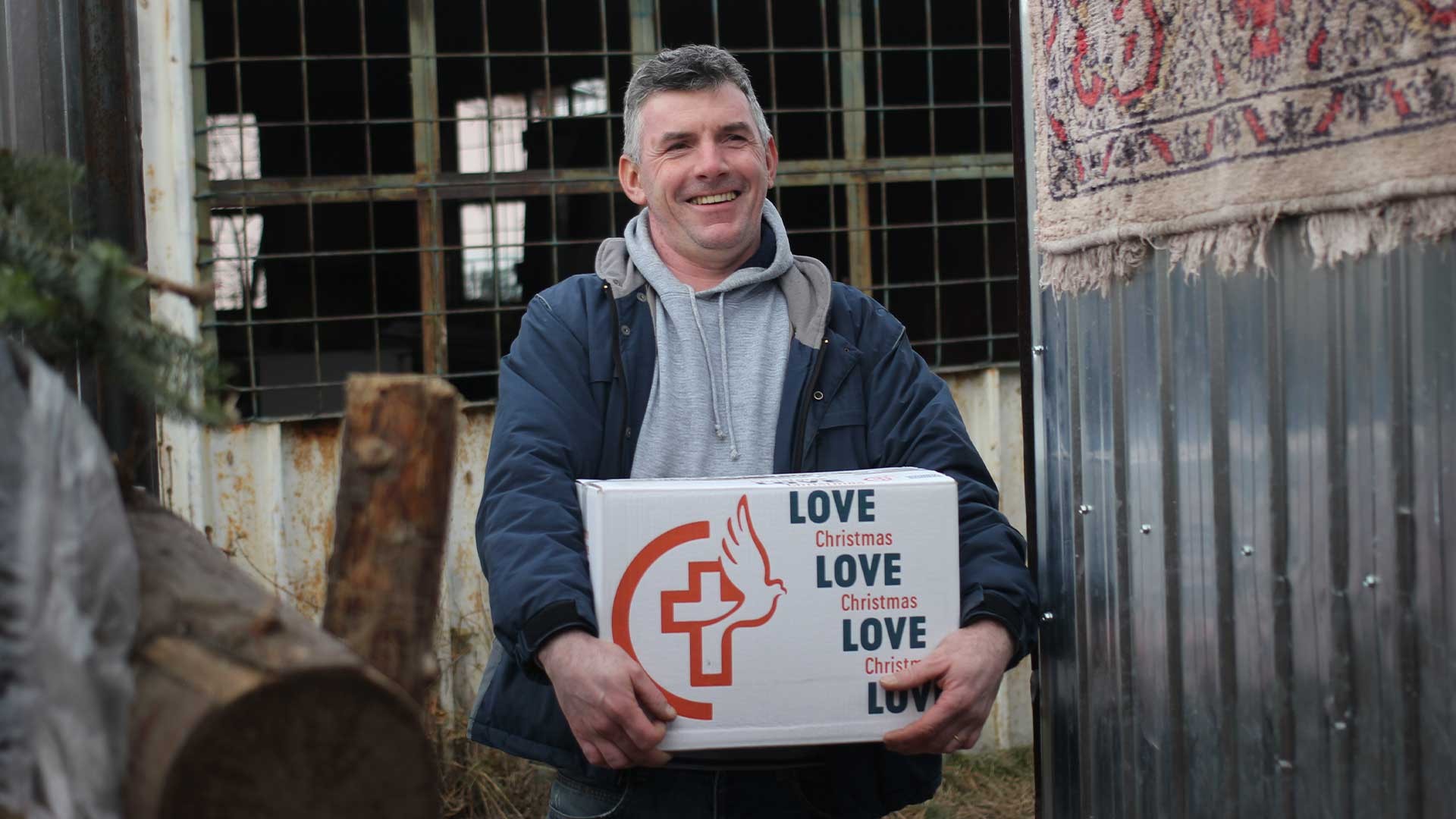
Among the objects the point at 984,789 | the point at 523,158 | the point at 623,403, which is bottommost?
the point at 984,789

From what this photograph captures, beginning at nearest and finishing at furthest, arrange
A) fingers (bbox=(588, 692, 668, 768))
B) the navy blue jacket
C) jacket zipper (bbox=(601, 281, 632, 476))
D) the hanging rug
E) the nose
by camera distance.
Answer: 1. the hanging rug
2. fingers (bbox=(588, 692, 668, 768))
3. the navy blue jacket
4. jacket zipper (bbox=(601, 281, 632, 476))
5. the nose

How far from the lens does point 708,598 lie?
214cm

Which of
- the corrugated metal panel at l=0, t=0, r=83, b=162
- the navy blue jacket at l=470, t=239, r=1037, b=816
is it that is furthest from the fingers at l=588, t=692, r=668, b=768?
the corrugated metal panel at l=0, t=0, r=83, b=162

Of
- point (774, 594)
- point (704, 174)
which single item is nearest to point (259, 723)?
point (774, 594)

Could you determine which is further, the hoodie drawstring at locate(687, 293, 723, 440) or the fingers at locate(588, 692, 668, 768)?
the hoodie drawstring at locate(687, 293, 723, 440)

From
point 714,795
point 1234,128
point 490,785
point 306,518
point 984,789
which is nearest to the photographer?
point 1234,128

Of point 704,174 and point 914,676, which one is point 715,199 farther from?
point 914,676

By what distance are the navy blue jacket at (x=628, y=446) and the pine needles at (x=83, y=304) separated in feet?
2.55

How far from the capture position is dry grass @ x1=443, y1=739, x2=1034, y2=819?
4.04 m

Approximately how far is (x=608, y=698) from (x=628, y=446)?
46cm

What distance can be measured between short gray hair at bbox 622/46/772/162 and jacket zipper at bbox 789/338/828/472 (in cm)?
50

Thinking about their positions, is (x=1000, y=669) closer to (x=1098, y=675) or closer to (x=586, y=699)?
(x=1098, y=675)

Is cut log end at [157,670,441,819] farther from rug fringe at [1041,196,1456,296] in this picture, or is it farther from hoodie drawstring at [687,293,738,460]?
rug fringe at [1041,196,1456,296]

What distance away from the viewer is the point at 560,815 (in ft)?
7.97
